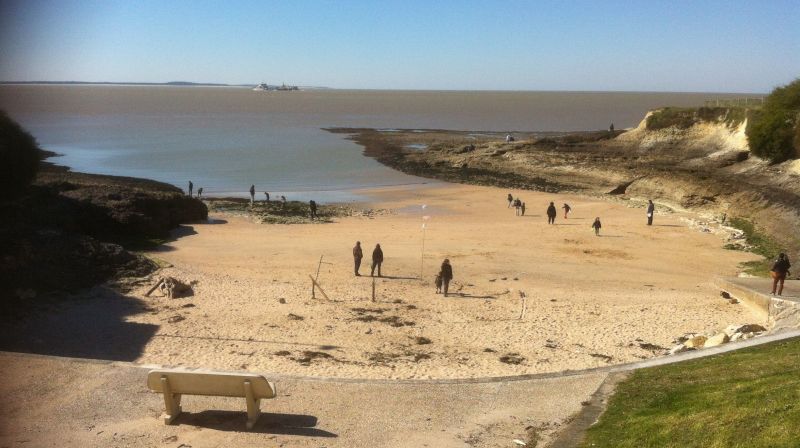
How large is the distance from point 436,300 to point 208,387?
9.24 meters

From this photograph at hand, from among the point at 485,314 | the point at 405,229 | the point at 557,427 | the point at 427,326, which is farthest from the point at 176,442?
the point at 405,229

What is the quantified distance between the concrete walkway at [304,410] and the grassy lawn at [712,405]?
0.45 metres

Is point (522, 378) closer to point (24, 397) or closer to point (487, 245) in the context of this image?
point (24, 397)

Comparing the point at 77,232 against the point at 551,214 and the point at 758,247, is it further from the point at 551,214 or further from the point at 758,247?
the point at 758,247

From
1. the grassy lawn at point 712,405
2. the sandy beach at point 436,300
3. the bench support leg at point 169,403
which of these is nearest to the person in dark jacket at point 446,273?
the sandy beach at point 436,300

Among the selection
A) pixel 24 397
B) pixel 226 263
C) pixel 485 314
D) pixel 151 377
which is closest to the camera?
pixel 151 377

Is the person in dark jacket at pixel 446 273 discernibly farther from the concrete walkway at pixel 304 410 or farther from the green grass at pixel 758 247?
the green grass at pixel 758 247

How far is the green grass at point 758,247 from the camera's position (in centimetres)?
2123

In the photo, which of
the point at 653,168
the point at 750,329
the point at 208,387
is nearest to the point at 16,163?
the point at 208,387

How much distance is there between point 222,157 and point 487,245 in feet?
130

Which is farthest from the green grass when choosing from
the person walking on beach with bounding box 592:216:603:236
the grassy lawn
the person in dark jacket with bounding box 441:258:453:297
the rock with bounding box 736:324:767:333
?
the grassy lawn

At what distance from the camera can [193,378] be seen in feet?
30.3

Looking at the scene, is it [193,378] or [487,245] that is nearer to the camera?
[193,378]

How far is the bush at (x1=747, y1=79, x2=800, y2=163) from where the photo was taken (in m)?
37.8
